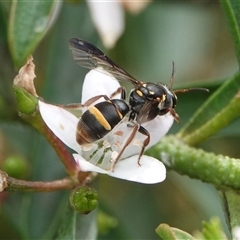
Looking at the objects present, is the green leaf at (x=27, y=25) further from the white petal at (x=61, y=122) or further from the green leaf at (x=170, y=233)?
the green leaf at (x=170, y=233)

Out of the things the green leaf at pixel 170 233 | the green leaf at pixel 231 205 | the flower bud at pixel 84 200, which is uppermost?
the green leaf at pixel 170 233

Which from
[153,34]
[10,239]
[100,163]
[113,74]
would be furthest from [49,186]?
[153,34]

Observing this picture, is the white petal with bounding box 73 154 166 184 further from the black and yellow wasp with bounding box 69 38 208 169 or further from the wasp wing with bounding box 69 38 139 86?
the wasp wing with bounding box 69 38 139 86

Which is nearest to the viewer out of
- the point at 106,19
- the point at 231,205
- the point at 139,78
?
the point at 231,205

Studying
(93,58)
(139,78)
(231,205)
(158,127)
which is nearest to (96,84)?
(93,58)

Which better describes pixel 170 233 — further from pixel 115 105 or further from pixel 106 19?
pixel 106 19

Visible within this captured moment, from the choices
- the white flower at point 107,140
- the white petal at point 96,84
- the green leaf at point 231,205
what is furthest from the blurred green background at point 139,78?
the green leaf at point 231,205
